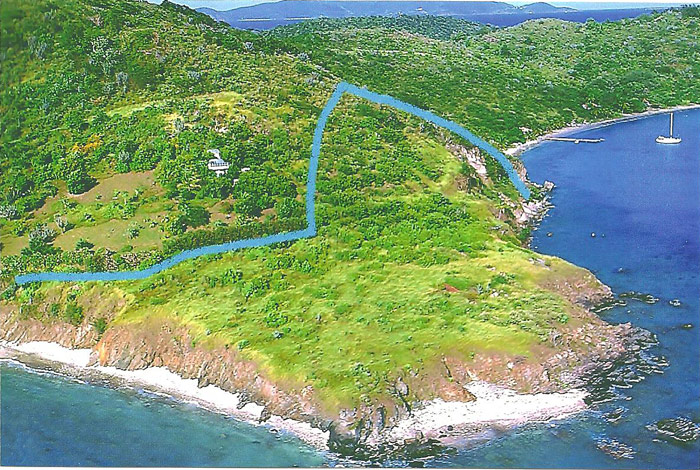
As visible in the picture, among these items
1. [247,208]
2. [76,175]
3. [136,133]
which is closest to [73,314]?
[247,208]

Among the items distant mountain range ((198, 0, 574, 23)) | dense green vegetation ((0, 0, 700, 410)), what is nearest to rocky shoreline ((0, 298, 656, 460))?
dense green vegetation ((0, 0, 700, 410))

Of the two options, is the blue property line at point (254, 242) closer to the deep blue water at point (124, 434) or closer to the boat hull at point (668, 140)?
the deep blue water at point (124, 434)

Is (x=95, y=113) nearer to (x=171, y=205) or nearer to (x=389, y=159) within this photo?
(x=171, y=205)

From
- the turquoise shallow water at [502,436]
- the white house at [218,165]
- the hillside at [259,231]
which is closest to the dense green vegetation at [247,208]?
the hillside at [259,231]

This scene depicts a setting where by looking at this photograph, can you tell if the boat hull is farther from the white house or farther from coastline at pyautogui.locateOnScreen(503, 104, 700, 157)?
the white house

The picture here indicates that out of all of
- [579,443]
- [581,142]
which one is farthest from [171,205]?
[581,142]

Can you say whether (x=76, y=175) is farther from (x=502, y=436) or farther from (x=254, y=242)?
(x=502, y=436)
